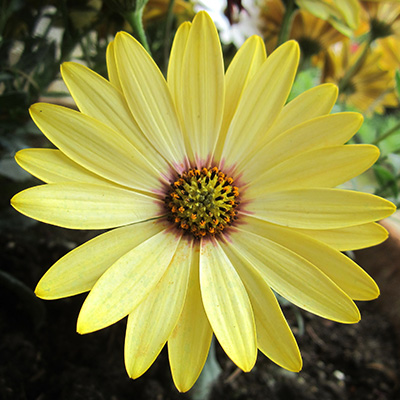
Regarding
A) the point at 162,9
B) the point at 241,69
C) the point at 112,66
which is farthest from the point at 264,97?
the point at 162,9

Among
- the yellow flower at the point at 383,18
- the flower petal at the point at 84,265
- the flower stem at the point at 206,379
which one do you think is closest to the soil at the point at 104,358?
the flower stem at the point at 206,379

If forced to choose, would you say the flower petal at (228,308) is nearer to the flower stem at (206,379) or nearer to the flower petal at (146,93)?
the flower petal at (146,93)

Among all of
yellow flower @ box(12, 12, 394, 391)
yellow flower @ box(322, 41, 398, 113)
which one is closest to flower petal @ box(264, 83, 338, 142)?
yellow flower @ box(12, 12, 394, 391)

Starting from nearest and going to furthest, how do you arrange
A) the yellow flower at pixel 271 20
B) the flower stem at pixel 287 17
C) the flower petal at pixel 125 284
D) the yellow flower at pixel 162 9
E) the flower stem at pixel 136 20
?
the flower petal at pixel 125 284 → the flower stem at pixel 136 20 → the flower stem at pixel 287 17 → the yellow flower at pixel 162 9 → the yellow flower at pixel 271 20

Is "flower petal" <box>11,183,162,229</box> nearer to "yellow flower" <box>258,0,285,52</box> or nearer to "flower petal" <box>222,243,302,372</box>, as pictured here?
"flower petal" <box>222,243,302,372</box>

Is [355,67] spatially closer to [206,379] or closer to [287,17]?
[287,17]
